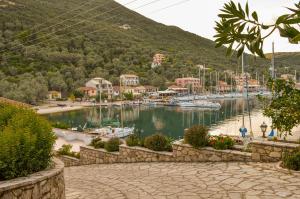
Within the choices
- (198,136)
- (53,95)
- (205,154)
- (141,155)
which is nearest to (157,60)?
(53,95)

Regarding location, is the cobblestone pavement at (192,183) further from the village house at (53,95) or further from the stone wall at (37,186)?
the village house at (53,95)

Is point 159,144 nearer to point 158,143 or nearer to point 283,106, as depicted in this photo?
point 158,143

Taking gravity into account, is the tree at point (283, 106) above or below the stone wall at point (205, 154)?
above

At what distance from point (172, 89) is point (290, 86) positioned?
10614cm

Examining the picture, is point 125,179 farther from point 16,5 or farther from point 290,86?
point 16,5


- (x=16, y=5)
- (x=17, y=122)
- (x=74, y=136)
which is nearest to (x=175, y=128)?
(x=74, y=136)

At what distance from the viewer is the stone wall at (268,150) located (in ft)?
25.3

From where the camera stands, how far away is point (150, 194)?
6227mm

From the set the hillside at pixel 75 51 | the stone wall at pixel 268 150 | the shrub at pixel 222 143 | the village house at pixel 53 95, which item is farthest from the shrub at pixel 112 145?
the village house at pixel 53 95

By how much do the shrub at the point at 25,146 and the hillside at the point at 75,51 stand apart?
5946 cm

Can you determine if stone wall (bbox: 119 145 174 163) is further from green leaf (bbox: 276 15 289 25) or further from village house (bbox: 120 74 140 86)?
village house (bbox: 120 74 140 86)

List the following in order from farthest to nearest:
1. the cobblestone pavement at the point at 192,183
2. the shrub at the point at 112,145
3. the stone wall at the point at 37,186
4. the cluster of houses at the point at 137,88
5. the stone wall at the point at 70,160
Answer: the cluster of houses at the point at 137,88
the stone wall at the point at 70,160
the shrub at the point at 112,145
the cobblestone pavement at the point at 192,183
the stone wall at the point at 37,186

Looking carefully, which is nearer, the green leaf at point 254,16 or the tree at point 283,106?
the green leaf at point 254,16

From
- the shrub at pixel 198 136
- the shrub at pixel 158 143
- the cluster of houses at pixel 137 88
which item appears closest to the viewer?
the shrub at pixel 198 136
